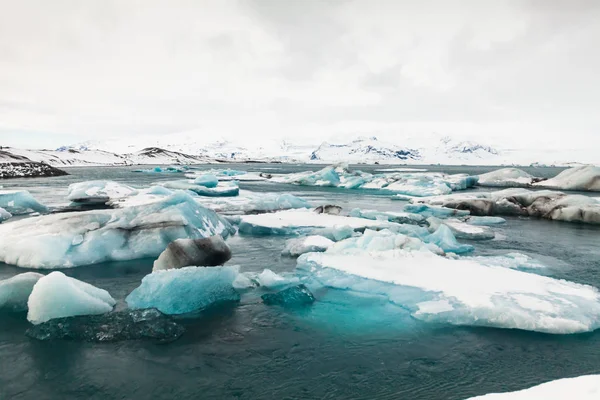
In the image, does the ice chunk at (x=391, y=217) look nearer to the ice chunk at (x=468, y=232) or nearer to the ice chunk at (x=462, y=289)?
the ice chunk at (x=468, y=232)

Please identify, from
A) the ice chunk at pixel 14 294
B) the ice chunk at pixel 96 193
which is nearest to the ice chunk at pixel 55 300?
the ice chunk at pixel 14 294

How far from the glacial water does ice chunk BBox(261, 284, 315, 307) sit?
0.19m

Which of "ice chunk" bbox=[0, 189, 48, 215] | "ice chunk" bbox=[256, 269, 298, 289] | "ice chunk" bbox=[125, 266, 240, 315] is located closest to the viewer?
"ice chunk" bbox=[125, 266, 240, 315]

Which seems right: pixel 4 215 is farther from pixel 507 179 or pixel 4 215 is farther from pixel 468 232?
pixel 507 179

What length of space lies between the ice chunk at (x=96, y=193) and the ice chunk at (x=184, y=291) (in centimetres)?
1345

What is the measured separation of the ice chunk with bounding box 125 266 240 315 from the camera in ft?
Answer: 21.2

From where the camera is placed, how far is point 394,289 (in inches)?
282

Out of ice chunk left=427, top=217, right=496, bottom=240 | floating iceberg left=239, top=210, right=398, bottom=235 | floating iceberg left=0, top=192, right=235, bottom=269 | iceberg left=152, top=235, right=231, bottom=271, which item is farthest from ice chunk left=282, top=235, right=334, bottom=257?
ice chunk left=427, top=217, right=496, bottom=240

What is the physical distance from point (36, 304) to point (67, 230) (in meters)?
3.93

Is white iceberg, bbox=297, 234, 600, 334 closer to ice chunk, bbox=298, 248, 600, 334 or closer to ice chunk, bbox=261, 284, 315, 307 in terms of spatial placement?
ice chunk, bbox=298, 248, 600, 334

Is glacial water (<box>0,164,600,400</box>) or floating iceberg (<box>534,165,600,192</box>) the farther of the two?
floating iceberg (<box>534,165,600,192</box>)

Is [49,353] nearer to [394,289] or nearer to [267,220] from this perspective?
[394,289]

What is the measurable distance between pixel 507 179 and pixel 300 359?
38440 millimetres

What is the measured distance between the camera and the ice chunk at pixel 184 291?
21.2ft
